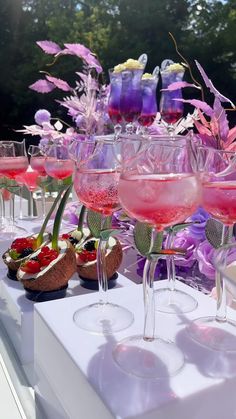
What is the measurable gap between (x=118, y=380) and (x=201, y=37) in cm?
1132

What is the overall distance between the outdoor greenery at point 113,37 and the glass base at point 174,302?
9822 millimetres

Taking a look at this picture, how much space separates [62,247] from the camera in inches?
39.0

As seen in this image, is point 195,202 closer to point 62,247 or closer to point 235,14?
point 62,247

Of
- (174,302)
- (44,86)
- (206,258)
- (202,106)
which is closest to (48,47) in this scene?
(44,86)

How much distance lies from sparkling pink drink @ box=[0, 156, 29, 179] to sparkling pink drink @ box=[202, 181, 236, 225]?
88 centimetres

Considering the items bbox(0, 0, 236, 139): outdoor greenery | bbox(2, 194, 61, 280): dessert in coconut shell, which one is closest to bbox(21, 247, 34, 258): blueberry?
bbox(2, 194, 61, 280): dessert in coconut shell

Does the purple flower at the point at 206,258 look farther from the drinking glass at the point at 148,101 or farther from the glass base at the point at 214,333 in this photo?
the drinking glass at the point at 148,101

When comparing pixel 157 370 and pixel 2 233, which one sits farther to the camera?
pixel 2 233

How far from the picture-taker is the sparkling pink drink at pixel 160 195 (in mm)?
636

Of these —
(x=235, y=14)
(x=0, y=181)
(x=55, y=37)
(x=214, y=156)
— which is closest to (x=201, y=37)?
(x=235, y=14)

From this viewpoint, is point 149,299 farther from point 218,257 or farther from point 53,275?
point 53,275

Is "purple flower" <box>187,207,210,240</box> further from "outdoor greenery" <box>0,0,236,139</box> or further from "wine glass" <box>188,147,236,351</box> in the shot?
"outdoor greenery" <box>0,0,236,139</box>

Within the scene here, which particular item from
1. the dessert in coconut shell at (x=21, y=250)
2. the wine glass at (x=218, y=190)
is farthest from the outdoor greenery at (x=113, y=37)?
the wine glass at (x=218, y=190)

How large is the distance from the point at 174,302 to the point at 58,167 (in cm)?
72
